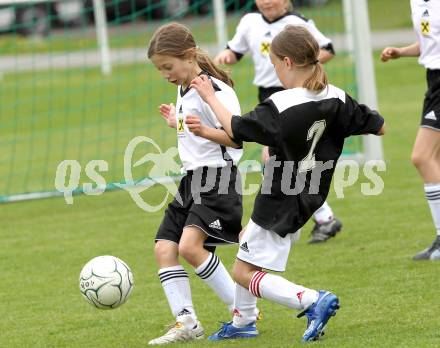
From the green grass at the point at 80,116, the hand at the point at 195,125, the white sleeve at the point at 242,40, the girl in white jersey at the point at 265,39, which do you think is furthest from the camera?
the green grass at the point at 80,116

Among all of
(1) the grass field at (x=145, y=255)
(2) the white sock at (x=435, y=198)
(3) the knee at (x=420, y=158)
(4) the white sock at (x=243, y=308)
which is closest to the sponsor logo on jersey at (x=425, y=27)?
(3) the knee at (x=420, y=158)

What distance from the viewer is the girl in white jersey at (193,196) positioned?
17.0ft

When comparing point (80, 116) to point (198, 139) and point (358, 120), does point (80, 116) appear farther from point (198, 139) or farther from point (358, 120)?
point (358, 120)

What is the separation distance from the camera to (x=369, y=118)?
4977 millimetres

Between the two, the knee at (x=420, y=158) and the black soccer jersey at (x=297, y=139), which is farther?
the knee at (x=420, y=158)

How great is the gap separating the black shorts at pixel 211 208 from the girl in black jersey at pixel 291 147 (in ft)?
0.92

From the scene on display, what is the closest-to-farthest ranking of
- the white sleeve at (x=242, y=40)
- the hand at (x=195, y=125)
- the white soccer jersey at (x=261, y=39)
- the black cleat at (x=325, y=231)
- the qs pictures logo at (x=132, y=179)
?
the hand at (x=195, y=125)
the black cleat at (x=325, y=231)
the white soccer jersey at (x=261, y=39)
the white sleeve at (x=242, y=40)
the qs pictures logo at (x=132, y=179)

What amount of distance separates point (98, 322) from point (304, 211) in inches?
58.9

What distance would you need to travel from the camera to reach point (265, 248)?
4910 millimetres

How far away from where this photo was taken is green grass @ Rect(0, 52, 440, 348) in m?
5.29

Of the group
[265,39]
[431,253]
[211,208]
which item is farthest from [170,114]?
[265,39]

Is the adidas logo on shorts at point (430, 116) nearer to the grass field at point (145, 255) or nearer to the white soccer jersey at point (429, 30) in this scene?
the white soccer jersey at point (429, 30)

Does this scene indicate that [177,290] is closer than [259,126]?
No

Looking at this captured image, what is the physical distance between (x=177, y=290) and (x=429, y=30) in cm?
250
